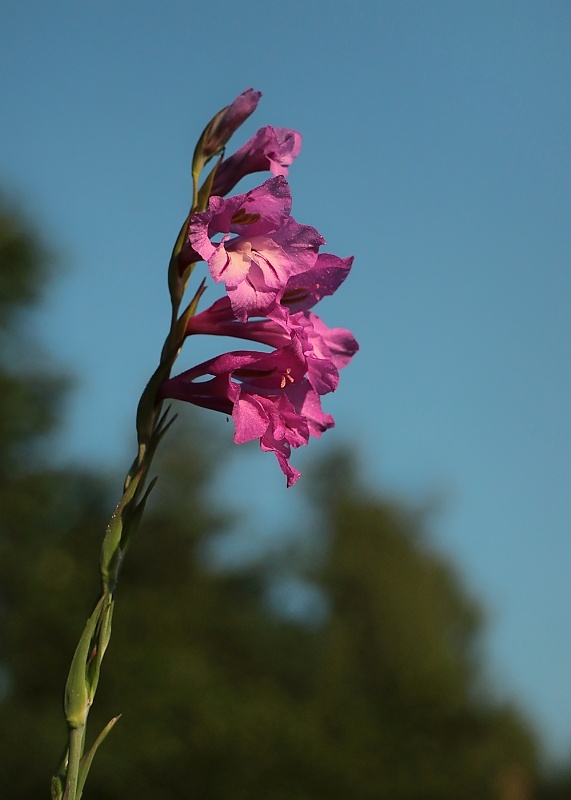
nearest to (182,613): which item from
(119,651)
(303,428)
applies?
(119,651)

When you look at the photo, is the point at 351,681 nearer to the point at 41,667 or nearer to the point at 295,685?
the point at 295,685

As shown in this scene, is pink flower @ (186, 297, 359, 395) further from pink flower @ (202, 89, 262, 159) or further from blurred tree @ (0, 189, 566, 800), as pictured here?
blurred tree @ (0, 189, 566, 800)

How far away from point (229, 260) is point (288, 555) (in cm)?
1745

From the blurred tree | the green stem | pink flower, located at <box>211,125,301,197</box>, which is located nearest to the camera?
the green stem

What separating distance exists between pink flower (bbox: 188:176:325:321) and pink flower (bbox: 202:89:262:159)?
196 millimetres

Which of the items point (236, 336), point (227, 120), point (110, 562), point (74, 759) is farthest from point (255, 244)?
point (74, 759)

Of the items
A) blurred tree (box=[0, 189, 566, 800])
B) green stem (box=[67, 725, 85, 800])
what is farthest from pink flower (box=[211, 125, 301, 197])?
blurred tree (box=[0, 189, 566, 800])

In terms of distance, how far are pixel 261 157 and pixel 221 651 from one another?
17.2 meters

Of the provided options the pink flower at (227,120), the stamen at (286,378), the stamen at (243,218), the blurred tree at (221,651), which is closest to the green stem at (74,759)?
the stamen at (286,378)

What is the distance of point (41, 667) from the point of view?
16.4 metres

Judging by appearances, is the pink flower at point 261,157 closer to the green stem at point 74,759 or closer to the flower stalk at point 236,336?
the flower stalk at point 236,336

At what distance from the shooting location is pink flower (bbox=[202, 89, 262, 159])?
69.7 inches

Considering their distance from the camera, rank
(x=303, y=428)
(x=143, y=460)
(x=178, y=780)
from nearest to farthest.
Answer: (x=143, y=460) < (x=303, y=428) < (x=178, y=780)

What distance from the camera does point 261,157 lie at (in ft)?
5.92
